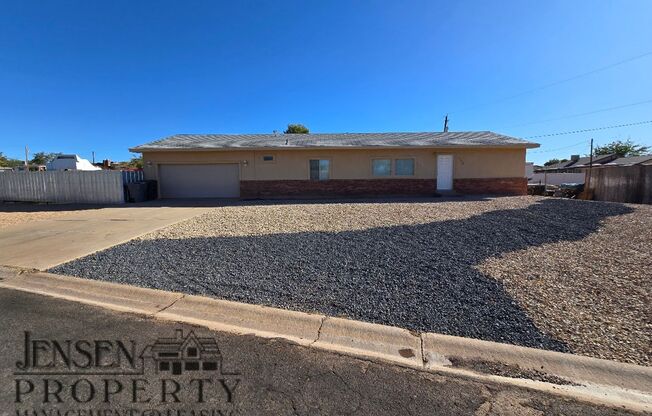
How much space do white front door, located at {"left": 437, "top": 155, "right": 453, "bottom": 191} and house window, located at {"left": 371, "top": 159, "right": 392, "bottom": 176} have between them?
263 cm

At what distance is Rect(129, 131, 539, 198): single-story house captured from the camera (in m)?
16.6

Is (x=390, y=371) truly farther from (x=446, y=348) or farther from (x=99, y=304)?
(x=99, y=304)

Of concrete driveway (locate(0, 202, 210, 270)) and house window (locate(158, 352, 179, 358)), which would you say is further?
concrete driveway (locate(0, 202, 210, 270))

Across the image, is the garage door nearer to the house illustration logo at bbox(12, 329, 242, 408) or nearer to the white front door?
the white front door

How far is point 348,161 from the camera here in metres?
16.7

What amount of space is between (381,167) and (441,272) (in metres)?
12.5

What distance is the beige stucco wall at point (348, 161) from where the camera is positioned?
1658 centimetres

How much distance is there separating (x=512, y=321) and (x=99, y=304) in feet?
15.5

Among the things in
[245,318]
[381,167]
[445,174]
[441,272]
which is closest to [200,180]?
[381,167]

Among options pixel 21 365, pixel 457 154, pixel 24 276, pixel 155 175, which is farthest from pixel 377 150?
pixel 21 365

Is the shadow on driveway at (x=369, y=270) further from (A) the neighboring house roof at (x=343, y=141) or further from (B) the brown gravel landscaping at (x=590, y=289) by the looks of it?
(A) the neighboring house roof at (x=343, y=141)

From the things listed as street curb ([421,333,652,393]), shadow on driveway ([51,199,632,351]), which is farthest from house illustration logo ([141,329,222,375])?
street curb ([421,333,652,393])

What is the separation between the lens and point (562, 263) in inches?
198

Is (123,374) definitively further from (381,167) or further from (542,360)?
(381,167)
